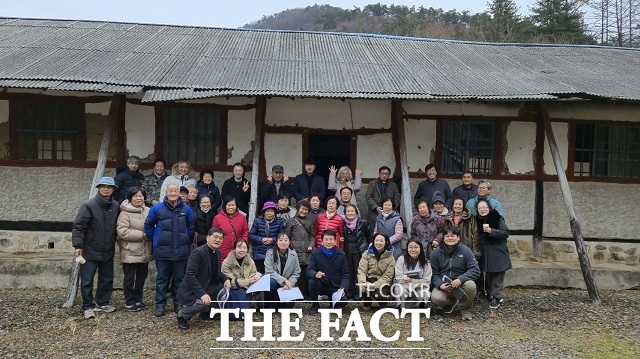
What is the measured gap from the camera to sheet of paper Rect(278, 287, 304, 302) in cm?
676

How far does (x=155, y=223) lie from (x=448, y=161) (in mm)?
5159

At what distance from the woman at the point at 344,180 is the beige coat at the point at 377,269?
126 cm

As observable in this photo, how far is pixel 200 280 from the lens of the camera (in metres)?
Result: 6.39

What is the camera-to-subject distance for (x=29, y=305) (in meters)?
7.17

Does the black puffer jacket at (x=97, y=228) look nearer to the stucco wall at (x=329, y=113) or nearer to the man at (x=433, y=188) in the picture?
the stucco wall at (x=329, y=113)

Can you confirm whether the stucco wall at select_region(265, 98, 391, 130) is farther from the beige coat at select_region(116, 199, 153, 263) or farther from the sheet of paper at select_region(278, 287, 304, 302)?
the sheet of paper at select_region(278, 287, 304, 302)

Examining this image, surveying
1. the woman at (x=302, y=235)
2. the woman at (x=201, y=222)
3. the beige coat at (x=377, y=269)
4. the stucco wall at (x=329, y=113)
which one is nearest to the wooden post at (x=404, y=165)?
the stucco wall at (x=329, y=113)

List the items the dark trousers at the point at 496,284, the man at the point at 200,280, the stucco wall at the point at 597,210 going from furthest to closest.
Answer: the stucco wall at the point at 597,210 < the dark trousers at the point at 496,284 < the man at the point at 200,280

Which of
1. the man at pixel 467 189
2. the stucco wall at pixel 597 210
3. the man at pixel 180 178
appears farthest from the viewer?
the stucco wall at pixel 597 210

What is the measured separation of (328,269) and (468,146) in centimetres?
397

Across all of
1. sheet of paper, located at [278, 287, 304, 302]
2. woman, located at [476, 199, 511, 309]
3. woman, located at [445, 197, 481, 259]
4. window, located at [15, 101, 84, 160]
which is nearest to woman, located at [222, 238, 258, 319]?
sheet of paper, located at [278, 287, 304, 302]

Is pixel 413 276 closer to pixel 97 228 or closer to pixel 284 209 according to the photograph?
pixel 284 209

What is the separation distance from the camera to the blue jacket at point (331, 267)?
22.7 feet

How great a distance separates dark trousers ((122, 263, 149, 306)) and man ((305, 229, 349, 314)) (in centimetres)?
206
